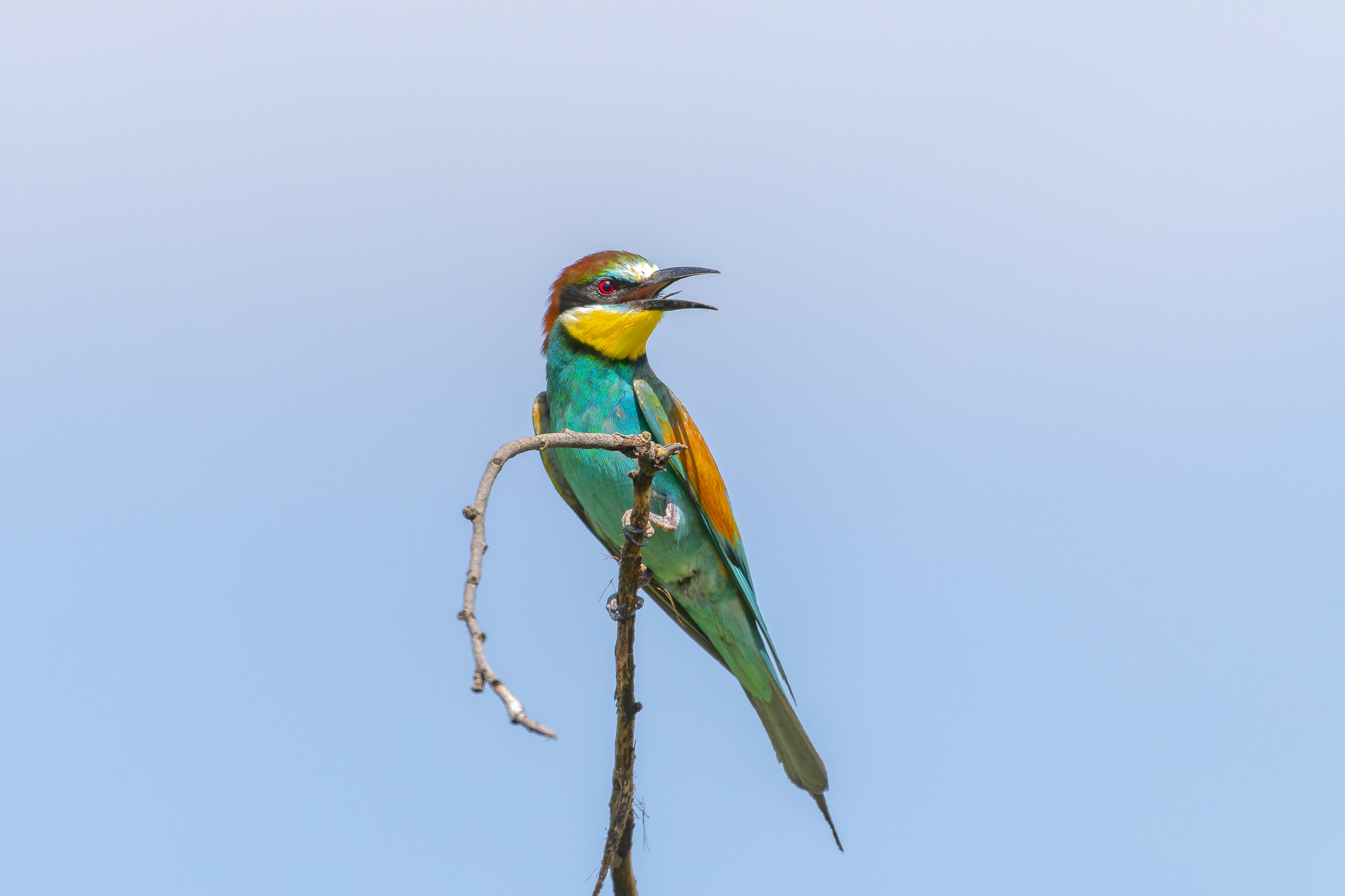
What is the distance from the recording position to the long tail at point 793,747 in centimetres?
461

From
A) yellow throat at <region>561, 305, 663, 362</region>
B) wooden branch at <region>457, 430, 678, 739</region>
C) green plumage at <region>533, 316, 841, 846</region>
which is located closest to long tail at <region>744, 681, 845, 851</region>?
green plumage at <region>533, 316, 841, 846</region>

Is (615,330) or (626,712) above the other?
(615,330)

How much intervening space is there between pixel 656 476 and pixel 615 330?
0.72 m

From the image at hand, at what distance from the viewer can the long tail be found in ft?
15.1

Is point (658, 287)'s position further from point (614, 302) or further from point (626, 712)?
point (626, 712)

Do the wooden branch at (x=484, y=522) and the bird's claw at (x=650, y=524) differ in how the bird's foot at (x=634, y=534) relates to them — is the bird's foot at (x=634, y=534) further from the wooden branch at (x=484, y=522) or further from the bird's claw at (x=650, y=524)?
the wooden branch at (x=484, y=522)

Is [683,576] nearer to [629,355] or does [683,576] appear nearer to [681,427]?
[681,427]

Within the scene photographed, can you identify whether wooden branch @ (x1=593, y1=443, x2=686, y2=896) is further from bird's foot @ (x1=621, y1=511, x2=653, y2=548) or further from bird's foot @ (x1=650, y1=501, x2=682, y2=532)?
bird's foot @ (x1=650, y1=501, x2=682, y2=532)

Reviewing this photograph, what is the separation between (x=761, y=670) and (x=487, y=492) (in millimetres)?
3045

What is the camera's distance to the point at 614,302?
15.8 feet

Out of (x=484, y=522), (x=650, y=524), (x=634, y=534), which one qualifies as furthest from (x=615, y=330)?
(x=484, y=522)

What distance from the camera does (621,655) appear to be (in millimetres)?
3305

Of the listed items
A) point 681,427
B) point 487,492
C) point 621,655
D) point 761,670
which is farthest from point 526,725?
point 761,670

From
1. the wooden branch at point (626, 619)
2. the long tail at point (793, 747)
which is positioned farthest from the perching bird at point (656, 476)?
the wooden branch at point (626, 619)
